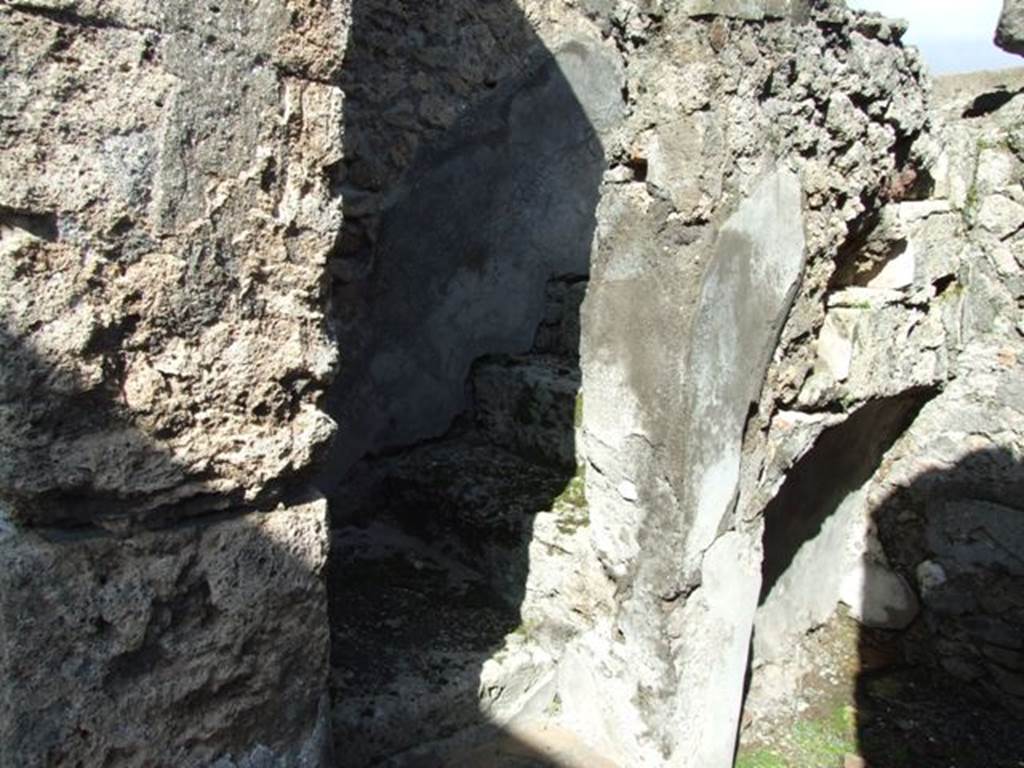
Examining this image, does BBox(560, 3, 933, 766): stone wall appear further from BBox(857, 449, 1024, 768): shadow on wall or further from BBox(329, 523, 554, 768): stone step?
BBox(857, 449, 1024, 768): shadow on wall

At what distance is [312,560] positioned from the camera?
5.25ft

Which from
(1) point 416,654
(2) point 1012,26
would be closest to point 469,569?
(1) point 416,654

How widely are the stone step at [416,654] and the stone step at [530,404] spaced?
→ 479 mm

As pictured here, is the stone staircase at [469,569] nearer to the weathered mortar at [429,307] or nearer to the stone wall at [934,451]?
the weathered mortar at [429,307]

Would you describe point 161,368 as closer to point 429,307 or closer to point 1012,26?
point 429,307

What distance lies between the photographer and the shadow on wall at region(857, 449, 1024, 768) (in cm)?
288

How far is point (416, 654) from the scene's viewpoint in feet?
7.75

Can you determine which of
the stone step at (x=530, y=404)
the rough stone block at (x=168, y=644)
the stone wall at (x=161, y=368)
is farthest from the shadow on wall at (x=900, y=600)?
the stone wall at (x=161, y=368)

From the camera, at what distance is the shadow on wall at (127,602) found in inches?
51.0

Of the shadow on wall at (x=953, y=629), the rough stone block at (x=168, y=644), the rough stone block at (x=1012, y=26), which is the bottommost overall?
the shadow on wall at (x=953, y=629)

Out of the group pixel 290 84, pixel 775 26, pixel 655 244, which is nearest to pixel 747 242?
pixel 655 244

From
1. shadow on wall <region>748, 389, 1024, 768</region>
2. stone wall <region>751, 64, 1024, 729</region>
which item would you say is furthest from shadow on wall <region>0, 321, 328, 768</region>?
shadow on wall <region>748, 389, 1024, 768</region>

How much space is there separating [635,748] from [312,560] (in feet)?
3.63

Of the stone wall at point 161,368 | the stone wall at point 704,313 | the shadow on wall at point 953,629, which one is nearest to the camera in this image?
the stone wall at point 161,368
